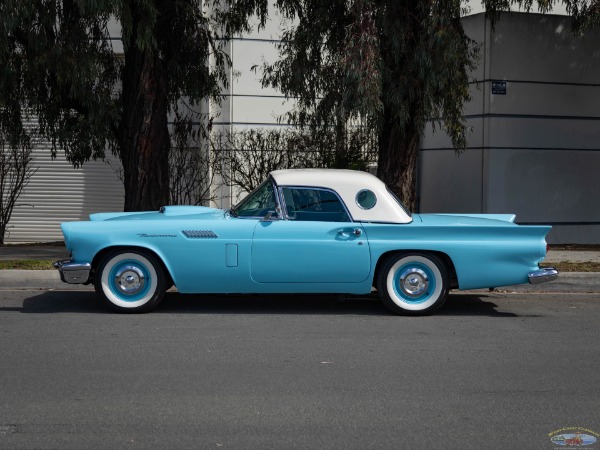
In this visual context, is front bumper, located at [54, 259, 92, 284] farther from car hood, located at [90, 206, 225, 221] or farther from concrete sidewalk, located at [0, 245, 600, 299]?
concrete sidewalk, located at [0, 245, 600, 299]

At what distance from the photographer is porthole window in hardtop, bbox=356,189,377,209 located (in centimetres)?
944

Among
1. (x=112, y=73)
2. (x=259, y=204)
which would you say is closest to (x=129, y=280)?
(x=259, y=204)

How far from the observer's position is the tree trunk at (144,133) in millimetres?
13625

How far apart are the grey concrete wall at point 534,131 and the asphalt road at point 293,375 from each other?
23.3ft

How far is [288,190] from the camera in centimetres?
944

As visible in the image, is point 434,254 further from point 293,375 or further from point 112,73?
point 112,73

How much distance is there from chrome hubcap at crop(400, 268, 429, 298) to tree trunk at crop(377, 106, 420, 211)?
4.47m

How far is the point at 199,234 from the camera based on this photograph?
9.21 meters

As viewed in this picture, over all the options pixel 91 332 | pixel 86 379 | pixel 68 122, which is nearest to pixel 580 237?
pixel 68 122

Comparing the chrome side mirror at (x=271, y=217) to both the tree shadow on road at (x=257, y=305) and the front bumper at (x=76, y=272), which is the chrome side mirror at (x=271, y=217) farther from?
the front bumper at (x=76, y=272)

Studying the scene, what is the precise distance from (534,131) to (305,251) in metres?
9.21

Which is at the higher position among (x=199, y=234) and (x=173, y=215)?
(x=173, y=215)

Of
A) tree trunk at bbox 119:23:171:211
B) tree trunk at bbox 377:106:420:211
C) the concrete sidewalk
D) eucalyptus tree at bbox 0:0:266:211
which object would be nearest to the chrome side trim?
the concrete sidewalk

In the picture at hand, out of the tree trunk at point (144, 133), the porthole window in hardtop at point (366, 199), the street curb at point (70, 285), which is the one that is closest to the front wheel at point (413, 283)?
the porthole window in hardtop at point (366, 199)
